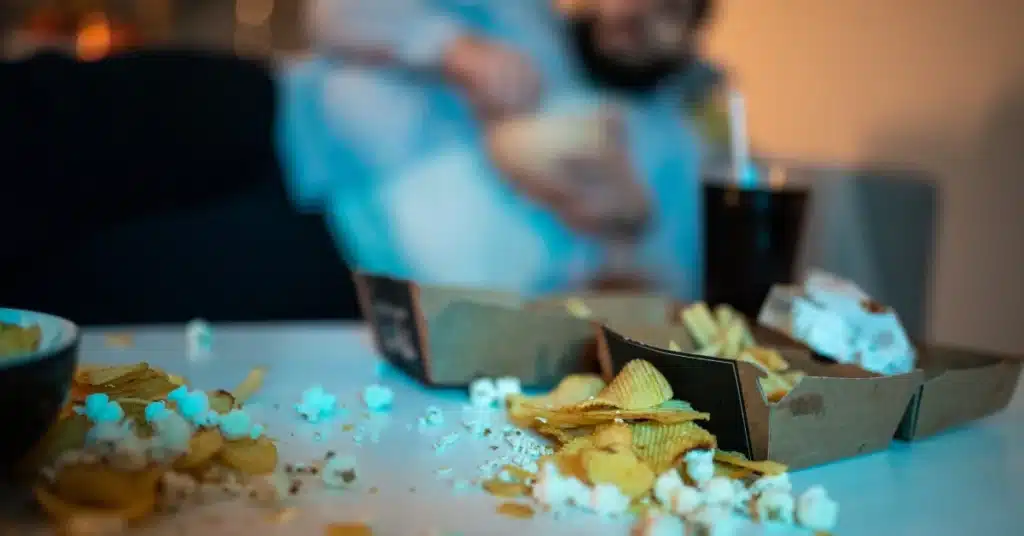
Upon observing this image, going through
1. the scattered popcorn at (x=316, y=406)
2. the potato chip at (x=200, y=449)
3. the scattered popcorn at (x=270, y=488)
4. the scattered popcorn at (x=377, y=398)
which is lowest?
the scattered popcorn at (x=377, y=398)

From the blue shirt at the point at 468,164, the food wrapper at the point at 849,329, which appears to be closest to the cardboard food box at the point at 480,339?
the food wrapper at the point at 849,329

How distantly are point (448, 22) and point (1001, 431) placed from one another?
2.75ft

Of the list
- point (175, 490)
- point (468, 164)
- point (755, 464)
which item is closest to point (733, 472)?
point (755, 464)

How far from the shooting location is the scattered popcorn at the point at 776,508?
314 millimetres

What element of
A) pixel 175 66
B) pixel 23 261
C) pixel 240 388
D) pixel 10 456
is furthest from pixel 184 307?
pixel 10 456

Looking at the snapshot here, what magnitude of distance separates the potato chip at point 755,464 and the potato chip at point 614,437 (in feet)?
0.13

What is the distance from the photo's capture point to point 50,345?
31cm

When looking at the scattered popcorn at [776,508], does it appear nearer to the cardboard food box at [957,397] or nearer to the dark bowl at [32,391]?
the cardboard food box at [957,397]

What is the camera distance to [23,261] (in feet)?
3.44

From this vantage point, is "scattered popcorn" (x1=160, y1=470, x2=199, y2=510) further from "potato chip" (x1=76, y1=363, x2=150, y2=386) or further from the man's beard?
the man's beard

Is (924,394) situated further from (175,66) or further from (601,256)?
(175,66)

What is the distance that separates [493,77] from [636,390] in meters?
0.79

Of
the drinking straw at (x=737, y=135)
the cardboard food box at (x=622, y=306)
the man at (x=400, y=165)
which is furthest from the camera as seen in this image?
the man at (x=400, y=165)

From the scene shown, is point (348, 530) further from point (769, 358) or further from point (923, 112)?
point (923, 112)
